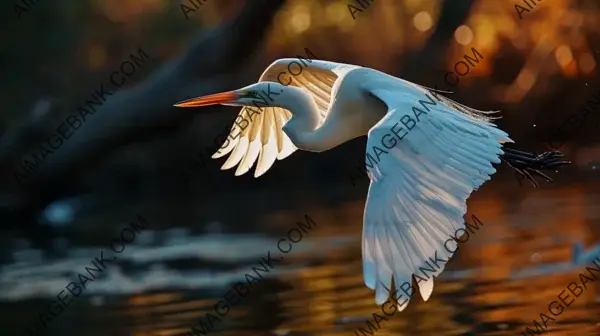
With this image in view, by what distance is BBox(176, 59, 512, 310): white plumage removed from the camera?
3605 millimetres

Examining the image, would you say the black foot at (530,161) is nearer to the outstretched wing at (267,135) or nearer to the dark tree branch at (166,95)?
the outstretched wing at (267,135)

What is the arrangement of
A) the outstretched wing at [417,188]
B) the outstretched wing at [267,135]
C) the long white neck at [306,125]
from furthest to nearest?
the outstretched wing at [267,135]
the long white neck at [306,125]
the outstretched wing at [417,188]

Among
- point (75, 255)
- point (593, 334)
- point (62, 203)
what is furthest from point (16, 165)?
point (593, 334)

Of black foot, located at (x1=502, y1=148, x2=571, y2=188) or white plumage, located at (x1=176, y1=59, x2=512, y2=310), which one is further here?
black foot, located at (x1=502, y1=148, x2=571, y2=188)

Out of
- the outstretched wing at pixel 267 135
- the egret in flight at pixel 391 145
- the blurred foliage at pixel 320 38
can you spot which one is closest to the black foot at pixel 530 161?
the egret in flight at pixel 391 145

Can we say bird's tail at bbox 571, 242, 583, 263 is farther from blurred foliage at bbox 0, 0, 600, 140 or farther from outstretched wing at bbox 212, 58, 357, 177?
blurred foliage at bbox 0, 0, 600, 140

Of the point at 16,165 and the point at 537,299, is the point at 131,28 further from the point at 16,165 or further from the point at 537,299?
the point at 537,299

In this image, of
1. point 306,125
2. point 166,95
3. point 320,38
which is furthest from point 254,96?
point 320,38

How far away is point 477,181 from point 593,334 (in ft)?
6.01

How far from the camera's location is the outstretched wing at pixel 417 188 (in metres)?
3.53

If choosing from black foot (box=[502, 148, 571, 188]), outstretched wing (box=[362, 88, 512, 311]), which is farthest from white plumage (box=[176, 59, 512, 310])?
black foot (box=[502, 148, 571, 188])

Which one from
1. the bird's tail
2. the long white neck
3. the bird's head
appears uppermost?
the bird's head

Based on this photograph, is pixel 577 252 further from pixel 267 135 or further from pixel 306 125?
pixel 306 125

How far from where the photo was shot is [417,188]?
12.6 ft
